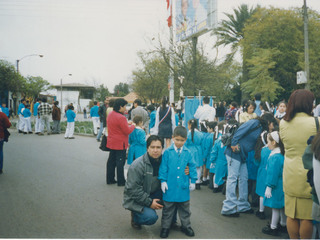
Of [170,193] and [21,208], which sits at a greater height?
[170,193]

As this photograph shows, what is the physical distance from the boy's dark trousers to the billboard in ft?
61.8

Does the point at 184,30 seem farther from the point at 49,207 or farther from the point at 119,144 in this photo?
the point at 49,207

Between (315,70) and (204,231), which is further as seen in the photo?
(315,70)

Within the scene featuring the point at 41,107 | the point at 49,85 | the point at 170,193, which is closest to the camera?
the point at 170,193

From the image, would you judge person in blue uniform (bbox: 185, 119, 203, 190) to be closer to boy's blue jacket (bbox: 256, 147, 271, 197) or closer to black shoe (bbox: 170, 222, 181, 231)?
boy's blue jacket (bbox: 256, 147, 271, 197)

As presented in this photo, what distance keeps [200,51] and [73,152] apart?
1343 cm

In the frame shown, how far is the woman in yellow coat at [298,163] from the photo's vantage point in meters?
3.22

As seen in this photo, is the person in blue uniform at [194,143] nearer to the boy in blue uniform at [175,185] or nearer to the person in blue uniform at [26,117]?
the boy in blue uniform at [175,185]

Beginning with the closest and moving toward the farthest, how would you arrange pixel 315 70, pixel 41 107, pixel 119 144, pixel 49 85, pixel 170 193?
pixel 170 193 → pixel 119 144 → pixel 41 107 → pixel 315 70 → pixel 49 85

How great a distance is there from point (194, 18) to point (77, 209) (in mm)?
20262

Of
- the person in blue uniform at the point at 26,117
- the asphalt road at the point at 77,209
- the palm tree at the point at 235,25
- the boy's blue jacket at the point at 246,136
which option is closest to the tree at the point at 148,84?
the palm tree at the point at 235,25

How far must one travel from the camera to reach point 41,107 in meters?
16.4

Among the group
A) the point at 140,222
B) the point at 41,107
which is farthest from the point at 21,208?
the point at 41,107

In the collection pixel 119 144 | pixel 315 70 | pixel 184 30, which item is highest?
pixel 184 30
